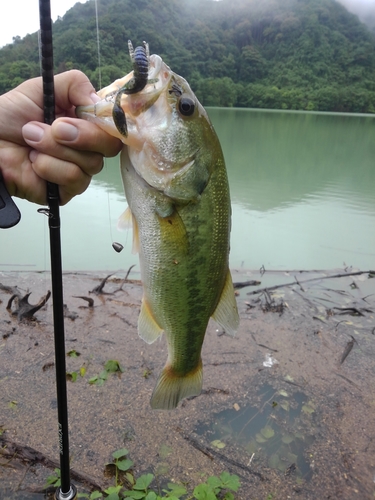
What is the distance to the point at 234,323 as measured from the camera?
1618 millimetres

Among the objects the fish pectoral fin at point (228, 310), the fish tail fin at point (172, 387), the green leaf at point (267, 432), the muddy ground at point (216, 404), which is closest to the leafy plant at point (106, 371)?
the muddy ground at point (216, 404)

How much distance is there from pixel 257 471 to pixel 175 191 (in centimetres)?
193

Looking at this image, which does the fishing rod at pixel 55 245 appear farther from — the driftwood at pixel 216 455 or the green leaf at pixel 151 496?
the driftwood at pixel 216 455

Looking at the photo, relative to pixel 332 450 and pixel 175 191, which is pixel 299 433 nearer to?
pixel 332 450

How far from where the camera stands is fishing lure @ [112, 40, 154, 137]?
1.18 metres

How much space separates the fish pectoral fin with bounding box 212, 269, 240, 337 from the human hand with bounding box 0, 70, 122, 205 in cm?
69

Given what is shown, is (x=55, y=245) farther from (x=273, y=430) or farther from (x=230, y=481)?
(x=273, y=430)

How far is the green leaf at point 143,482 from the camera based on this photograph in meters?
2.10

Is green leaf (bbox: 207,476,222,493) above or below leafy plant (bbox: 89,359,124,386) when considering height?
above

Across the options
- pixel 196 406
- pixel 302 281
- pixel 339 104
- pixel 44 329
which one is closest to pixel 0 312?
pixel 44 329

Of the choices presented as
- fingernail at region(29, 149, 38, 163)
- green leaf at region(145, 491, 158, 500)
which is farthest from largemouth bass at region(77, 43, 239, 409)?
green leaf at region(145, 491, 158, 500)

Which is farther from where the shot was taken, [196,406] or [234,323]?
[196,406]

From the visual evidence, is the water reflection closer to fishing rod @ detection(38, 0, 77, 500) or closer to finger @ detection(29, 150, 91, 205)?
Answer: fishing rod @ detection(38, 0, 77, 500)

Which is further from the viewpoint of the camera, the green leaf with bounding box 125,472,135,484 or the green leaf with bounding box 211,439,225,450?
the green leaf with bounding box 211,439,225,450
